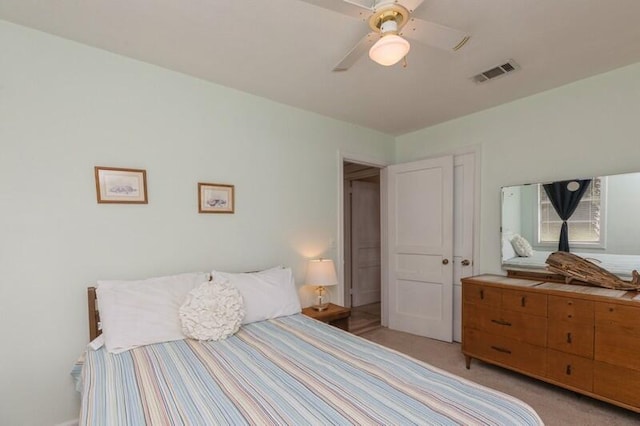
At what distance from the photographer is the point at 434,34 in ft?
4.70

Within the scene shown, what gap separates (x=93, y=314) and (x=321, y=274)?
5.61ft

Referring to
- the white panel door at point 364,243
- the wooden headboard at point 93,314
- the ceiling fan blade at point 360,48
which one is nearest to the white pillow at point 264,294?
the wooden headboard at point 93,314

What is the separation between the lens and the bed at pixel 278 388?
106 cm

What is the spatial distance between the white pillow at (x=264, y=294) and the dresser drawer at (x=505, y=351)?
1656 millimetres

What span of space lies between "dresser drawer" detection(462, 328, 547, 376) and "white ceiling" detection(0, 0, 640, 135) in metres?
2.19

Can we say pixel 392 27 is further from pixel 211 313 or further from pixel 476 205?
pixel 476 205

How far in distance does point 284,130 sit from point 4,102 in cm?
193

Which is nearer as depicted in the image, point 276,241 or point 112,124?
point 112,124

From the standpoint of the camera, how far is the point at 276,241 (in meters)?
2.85

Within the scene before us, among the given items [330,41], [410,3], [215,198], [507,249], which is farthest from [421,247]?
[410,3]

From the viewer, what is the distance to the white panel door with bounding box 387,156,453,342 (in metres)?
3.36

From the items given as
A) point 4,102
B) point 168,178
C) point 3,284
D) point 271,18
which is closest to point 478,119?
point 271,18

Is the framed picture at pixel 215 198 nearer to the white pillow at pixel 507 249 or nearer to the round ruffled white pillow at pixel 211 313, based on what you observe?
the round ruffled white pillow at pixel 211 313

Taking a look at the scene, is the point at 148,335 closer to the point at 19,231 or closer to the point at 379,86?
the point at 19,231
